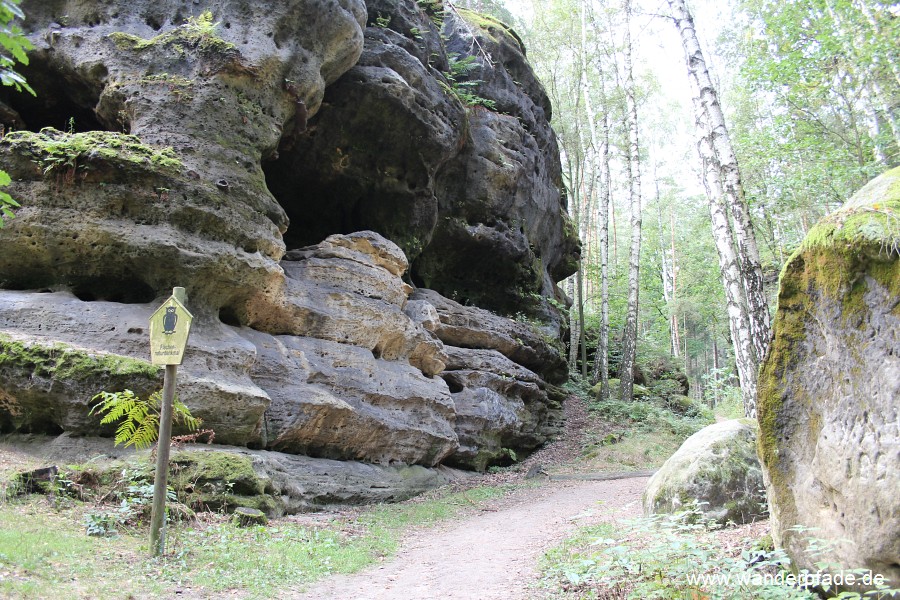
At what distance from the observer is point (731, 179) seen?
9.24m

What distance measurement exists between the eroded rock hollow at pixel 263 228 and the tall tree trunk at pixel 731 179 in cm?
550

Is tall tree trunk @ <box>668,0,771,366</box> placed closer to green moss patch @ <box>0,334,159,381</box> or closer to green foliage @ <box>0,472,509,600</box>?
green foliage @ <box>0,472,509,600</box>

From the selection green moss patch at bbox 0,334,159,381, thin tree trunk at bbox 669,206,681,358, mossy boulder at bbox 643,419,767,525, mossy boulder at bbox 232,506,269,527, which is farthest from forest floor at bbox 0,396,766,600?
thin tree trunk at bbox 669,206,681,358

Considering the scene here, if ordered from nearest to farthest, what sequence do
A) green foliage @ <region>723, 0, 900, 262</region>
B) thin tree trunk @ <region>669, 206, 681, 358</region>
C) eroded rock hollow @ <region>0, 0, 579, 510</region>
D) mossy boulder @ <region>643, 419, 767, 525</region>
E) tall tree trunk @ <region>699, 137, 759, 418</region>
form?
mossy boulder @ <region>643, 419, 767, 525</region> → eroded rock hollow @ <region>0, 0, 579, 510</region> → tall tree trunk @ <region>699, 137, 759, 418</region> → green foliage @ <region>723, 0, 900, 262</region> → thin tree trunk @ <region>669, 206, 681, 358</region>

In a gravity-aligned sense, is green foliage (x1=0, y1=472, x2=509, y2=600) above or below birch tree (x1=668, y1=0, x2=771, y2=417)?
below

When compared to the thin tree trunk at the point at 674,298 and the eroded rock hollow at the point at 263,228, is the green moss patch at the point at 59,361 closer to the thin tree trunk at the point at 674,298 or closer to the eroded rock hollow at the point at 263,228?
the eroded rock hollow at the point at 263,228

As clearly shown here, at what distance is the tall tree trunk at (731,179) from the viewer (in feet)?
27.8

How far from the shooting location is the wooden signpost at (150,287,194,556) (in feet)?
18.4

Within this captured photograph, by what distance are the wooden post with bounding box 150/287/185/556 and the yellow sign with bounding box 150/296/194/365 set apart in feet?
0.41

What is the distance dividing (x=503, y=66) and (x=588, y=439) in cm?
1431

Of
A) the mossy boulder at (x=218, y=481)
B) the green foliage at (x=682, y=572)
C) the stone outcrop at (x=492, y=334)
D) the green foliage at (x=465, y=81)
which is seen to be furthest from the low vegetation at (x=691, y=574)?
the green foliage at (x=465, y=81)

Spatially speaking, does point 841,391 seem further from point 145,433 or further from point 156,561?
point 145,433

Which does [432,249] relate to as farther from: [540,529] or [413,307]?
[540,529]

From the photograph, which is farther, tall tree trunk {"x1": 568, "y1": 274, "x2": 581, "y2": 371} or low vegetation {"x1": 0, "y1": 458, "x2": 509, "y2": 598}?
tall tree trunk {"x1": 568, "y1": 274, "x2": 581, "y2": 371}
